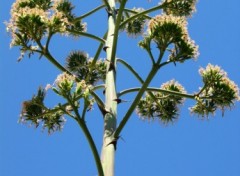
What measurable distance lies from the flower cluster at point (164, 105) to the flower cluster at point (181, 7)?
1.28m

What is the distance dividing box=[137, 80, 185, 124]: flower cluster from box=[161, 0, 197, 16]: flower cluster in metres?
1.28

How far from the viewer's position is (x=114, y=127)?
571cm

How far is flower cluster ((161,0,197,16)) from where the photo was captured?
8.01m

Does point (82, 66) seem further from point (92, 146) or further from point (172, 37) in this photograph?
point (92, 146)

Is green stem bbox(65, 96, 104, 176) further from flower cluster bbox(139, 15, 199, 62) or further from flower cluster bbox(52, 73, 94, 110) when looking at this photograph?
flower cluster bbox(139, 15, 199, 62)

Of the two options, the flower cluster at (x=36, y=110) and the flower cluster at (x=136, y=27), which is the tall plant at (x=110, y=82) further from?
the flower cluster at (x=136, y=27)

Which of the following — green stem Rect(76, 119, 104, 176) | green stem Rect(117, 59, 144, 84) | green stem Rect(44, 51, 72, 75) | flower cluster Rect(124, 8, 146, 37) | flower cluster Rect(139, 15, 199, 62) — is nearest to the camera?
green stem Rect(76, 119, 104, 176)

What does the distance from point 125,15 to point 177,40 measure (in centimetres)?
342

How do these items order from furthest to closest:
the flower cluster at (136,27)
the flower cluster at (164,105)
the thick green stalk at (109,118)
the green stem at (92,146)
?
the flower cluster at (136,27), the flower cluster at (164,105), the thick green stalk at (109,118), the green stem at (92,146)

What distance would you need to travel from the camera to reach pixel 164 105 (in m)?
7.80

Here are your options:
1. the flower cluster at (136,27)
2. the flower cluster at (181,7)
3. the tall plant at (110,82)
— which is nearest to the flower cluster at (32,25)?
the tall plant at (110,82)

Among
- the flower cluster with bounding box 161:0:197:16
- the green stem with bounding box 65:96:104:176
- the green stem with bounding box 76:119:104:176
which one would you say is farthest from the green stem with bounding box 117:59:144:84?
the green stem with bounding box 76:119:104:176

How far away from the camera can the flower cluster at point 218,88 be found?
6594 mm

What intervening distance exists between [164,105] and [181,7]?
1851 millimetres
